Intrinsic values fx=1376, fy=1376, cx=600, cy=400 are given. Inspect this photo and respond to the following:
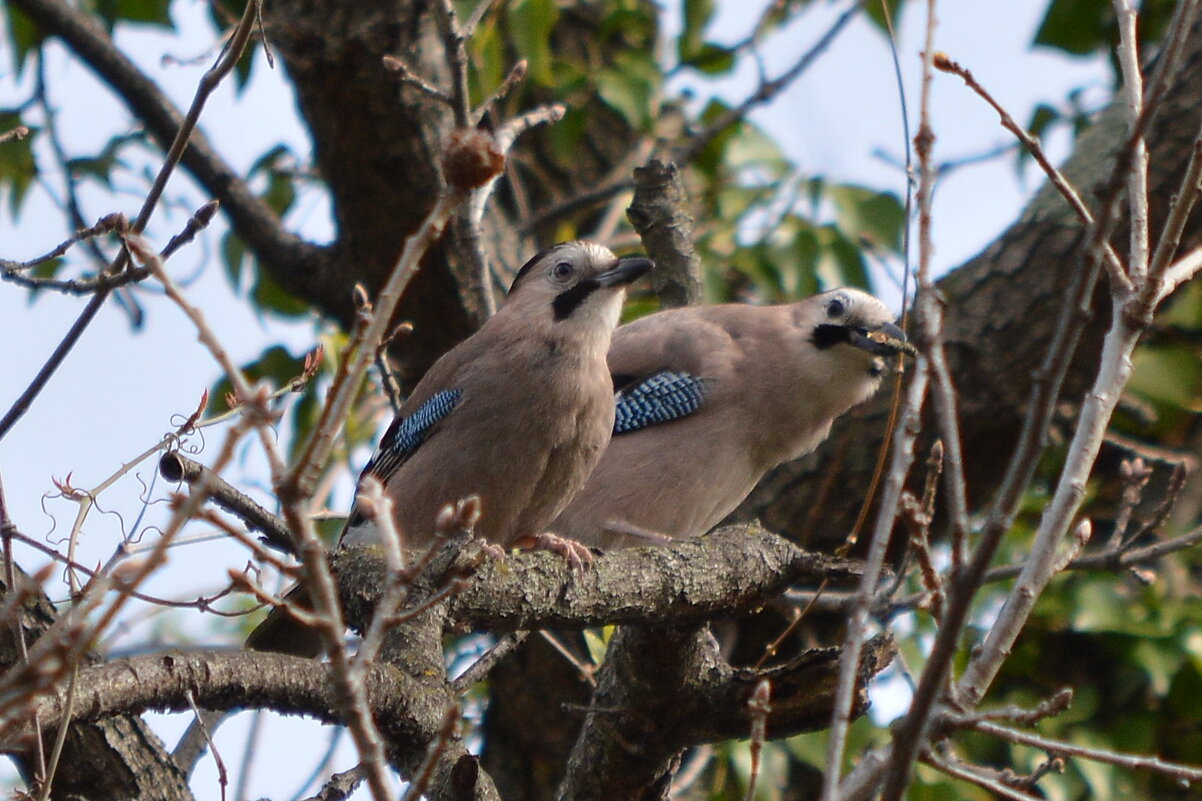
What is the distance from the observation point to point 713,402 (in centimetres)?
512

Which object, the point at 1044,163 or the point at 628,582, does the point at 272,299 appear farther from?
the point at 1044,163

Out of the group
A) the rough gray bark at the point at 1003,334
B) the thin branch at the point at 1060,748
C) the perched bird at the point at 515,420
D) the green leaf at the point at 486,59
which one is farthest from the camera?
the green leaf at the point at 486,59

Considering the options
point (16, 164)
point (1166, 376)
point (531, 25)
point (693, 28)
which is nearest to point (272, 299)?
point (16, 164)

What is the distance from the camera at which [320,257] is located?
→ 5.57 meters

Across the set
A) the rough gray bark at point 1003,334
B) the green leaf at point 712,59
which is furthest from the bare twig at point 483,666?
the green leaf at point 712,59

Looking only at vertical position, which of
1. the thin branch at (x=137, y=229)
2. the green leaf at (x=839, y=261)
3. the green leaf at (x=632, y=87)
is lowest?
the thin branch at (x=137, y=229)

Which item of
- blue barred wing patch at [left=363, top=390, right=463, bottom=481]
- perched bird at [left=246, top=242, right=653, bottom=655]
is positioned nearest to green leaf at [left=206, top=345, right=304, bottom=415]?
blue barred wing patch at [left=363, top=390, right=463, bottom=481]

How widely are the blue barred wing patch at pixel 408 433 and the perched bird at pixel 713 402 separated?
70cm

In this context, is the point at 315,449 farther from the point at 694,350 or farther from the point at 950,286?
the point at 950,286

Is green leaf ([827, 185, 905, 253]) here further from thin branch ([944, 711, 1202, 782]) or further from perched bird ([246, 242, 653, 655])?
thin branch ([944, 711, 1202, 782])

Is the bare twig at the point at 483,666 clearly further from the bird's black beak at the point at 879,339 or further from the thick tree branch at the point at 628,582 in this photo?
the bird's black beak at the point at 879,339

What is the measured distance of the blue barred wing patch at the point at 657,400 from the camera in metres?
5.09

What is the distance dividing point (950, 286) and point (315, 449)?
4582 millimetres

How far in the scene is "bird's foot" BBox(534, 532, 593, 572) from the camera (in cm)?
286
